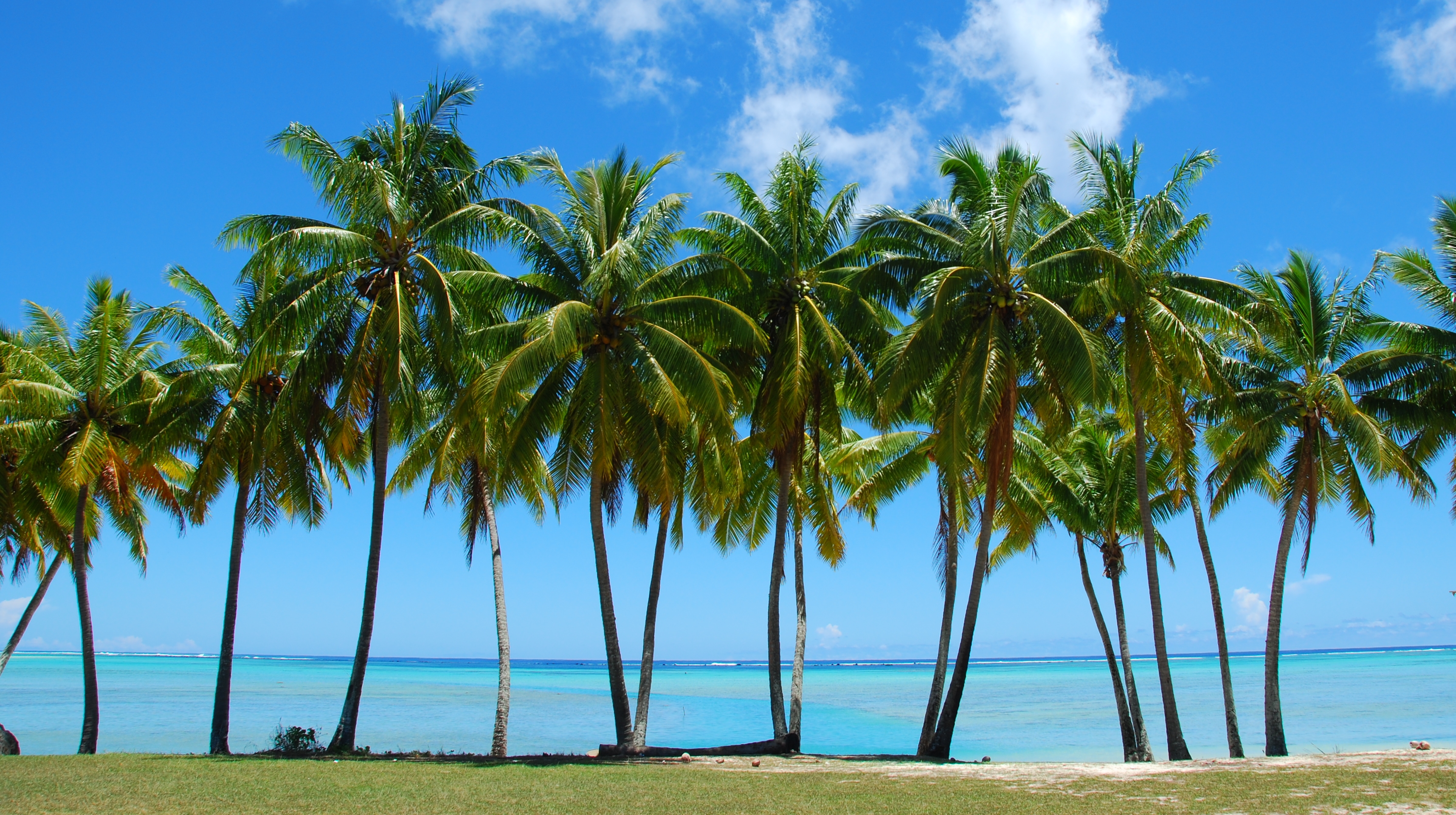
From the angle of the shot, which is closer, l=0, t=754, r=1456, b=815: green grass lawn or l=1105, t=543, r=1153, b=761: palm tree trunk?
l=0, t=754, r=1456, b=815: green grass lawn

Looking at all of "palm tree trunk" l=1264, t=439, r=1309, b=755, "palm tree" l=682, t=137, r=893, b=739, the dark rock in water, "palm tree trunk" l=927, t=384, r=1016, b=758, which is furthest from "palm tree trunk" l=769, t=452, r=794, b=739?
the dark rock in water

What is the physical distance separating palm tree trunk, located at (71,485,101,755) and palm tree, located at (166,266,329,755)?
2023mm

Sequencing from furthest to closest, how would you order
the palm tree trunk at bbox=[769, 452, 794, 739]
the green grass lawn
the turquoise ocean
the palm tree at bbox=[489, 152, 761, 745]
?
the turquoise ocean, the palm tree trunk at bbox=[769, 452, 794, 739], the palm tree at bbox=[489, 152, 761, 745], the green grass lawn

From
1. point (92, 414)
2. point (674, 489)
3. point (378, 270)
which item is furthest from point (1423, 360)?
point (92, 414)

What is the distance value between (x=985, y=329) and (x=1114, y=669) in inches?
442

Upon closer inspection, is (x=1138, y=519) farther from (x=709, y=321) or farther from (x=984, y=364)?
(x=709, y=321)

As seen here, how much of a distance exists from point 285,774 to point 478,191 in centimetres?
1021

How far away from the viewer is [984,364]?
1496cm

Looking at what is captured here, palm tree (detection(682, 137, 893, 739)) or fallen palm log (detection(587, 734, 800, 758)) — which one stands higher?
palm tree (detection(682, 137, 893, 739))

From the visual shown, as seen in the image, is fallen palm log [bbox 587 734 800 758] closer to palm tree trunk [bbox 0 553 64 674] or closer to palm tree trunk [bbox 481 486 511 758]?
palm tree trunk [bbox 481 486 511 758]

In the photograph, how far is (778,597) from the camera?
17016 millimetres

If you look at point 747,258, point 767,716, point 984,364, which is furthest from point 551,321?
point 767,716

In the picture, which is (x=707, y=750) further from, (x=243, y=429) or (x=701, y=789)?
(x=243, y=429)

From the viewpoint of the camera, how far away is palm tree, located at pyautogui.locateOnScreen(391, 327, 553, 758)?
50.2ft
